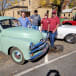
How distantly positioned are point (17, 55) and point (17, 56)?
0.05m

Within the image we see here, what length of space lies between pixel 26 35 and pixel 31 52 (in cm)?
72

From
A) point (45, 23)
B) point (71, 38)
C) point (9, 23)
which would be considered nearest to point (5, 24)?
point (9, 23)

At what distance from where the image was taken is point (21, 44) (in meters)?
3.92

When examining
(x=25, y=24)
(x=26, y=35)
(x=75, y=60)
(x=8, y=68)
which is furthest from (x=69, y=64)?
(x=25, y=24)

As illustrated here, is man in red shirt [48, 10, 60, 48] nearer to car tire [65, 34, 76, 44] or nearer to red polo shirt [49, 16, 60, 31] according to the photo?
red polo shirt [49, 16, 60, 31]

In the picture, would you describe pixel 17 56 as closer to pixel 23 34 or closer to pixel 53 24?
pixel 23 34

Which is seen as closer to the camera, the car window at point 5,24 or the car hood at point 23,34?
the car hood at point 23,34

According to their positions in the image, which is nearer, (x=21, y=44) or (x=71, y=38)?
(x=21, y=44)

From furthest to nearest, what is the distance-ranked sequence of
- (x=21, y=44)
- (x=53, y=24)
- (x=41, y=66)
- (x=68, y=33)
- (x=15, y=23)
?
(x=68, y=33), (x=53, y=24), (x=15, y=23), (x=41, y=66), (x=21, y=44)

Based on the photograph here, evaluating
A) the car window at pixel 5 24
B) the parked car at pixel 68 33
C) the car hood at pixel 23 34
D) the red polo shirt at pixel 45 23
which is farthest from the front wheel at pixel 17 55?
the parked car at pixel 68 33

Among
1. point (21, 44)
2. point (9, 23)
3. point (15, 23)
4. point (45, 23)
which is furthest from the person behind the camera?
point (45, 23)

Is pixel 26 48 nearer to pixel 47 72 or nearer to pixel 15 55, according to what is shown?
pixel 15 55

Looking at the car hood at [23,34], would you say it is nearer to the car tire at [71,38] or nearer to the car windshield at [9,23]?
the car windshield at [9,23]

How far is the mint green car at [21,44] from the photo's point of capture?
389cm
